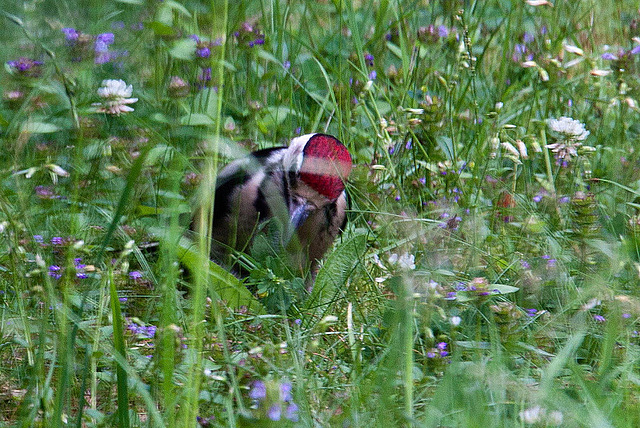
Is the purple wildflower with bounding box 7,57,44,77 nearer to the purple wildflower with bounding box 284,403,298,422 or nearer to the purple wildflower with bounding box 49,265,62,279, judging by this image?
the purple wildflower with bounding box 49,265,62,279

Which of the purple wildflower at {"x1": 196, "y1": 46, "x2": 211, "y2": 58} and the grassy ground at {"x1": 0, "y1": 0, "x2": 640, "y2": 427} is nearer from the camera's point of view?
the grassy ground at {"x1": 0, "y1": 0, "x2": 640, "y2": 427}

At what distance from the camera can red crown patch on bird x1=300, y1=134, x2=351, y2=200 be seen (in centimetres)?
373

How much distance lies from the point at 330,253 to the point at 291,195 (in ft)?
1.93

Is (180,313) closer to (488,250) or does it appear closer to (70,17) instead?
(488,250)

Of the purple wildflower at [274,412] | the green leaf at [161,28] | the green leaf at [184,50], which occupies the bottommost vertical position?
the purple wildflower at [274,412]

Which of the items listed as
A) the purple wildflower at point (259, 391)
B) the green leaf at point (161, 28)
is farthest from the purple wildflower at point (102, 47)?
the purple wildflower at point (259, 391)

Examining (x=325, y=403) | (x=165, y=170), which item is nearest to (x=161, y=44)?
(x=165, y=170)

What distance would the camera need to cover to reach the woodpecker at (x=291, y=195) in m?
3.75

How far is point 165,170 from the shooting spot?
333 centimetres

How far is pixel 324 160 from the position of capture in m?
3.76

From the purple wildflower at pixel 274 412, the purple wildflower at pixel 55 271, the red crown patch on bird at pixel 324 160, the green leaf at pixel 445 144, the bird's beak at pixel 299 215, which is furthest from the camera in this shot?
the green leaf at pixel 445 144

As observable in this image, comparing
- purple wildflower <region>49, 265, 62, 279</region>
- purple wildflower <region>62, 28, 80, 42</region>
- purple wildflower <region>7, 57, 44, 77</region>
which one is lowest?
purple wildflower <region>49, 265, 62, 279</region>

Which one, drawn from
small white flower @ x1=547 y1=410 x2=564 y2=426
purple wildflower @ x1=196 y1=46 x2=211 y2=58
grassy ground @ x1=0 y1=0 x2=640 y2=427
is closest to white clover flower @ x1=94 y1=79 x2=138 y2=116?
grassy ground @ x1=0 y1=0 x2=640 y2=427

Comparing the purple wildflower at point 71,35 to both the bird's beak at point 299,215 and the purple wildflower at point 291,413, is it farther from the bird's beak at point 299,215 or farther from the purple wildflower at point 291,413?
the purple wildflower at point 291,413
